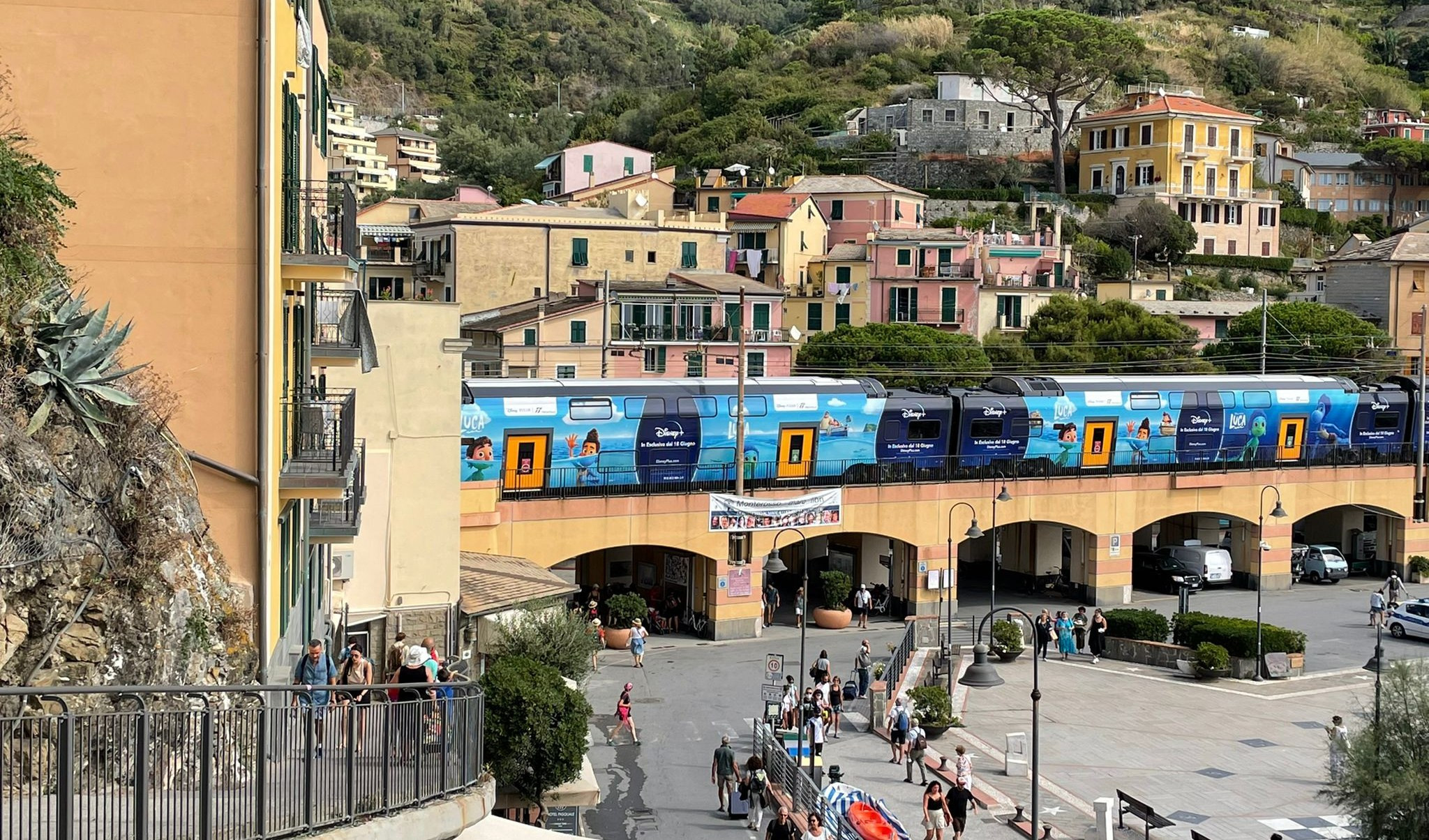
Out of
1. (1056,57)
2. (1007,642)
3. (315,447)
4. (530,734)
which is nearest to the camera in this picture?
(315,447)

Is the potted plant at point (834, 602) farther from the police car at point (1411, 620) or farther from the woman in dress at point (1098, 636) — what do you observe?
the police car at point (1411, 620)

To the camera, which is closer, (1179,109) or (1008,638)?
(1008,638)

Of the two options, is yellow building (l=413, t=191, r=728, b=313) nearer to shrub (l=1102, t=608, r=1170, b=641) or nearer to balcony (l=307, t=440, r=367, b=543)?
shrub (l=1102, t=608, r=1170, b=641)

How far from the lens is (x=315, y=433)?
665 inches

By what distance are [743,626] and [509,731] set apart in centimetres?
2019

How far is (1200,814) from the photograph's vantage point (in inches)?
1018

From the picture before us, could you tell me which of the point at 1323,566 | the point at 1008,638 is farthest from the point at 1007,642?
the point at 1323,566

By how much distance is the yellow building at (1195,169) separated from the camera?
310ft

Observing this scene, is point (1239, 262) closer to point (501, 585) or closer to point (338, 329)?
point (501, 585)

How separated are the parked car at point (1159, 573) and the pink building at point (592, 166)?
44169 millimetres

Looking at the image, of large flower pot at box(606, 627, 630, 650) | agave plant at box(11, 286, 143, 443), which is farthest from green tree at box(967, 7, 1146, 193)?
agave plant at box(11, 286, 143, 443)

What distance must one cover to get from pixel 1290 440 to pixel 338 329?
38.7 metres

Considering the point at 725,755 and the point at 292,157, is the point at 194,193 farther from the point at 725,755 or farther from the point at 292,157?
the point at 725,755

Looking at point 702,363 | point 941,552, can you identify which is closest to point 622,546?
point 941,552
